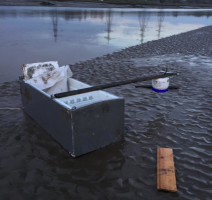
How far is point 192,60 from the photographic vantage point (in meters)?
10.9

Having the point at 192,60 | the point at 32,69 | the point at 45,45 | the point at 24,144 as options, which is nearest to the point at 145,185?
the point at 24,144

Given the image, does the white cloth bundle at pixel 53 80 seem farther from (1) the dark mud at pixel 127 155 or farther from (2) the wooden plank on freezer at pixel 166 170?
(2) the wooden plank on freezer at pixel 166 170

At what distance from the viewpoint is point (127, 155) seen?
3.93 m

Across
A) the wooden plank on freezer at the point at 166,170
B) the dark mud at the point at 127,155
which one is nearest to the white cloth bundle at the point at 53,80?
the dark mud at the point at 127,155

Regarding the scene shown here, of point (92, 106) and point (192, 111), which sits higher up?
point (92, 106)

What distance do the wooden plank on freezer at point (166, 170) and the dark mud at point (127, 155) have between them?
90mm

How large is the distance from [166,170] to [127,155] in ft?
2.40

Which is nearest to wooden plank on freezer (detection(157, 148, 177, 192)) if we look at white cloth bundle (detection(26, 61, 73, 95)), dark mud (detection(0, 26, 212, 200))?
dark mud (detection(0, 26, 212, 200))

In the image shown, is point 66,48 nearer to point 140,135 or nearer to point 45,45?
point 45,45

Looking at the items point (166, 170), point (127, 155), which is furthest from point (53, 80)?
point (166, 170)

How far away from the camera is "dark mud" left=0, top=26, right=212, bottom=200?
3.17 metres

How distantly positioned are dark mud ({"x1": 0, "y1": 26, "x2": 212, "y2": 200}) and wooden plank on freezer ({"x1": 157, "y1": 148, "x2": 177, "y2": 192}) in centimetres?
9

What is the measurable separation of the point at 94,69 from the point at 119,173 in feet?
19.9

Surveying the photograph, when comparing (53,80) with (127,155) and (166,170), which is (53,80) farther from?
(166,170)
